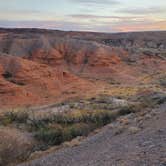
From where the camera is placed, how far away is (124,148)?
1223 centimetres

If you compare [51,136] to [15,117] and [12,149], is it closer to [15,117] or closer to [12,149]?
[12,149]

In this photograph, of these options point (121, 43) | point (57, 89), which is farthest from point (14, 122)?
point (121, 43)

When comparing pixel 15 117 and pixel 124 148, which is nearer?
pixel 124 148

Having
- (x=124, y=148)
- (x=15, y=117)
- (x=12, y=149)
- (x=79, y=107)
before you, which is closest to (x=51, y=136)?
(x=12, y=149)

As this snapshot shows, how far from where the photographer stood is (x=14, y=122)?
23.3 m

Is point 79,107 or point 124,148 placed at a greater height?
point 124,148

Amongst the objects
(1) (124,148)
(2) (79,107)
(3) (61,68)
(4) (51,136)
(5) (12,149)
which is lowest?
(3) (61,68)

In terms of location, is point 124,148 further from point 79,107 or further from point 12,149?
point 79,107

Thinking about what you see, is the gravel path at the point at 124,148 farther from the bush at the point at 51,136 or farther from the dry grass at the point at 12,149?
the bush at the point at 51,136

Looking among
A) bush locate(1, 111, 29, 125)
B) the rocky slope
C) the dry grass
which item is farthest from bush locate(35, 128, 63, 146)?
the rocky slope

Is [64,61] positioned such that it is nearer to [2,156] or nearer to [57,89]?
[57,89]

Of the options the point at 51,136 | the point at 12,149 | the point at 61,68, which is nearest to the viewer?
the point at 12,149

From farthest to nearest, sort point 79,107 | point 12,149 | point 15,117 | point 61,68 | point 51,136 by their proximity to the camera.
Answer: point 61,68
point 79,107
point 15,117
point 51,136
point 12,149

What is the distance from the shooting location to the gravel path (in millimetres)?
10231
